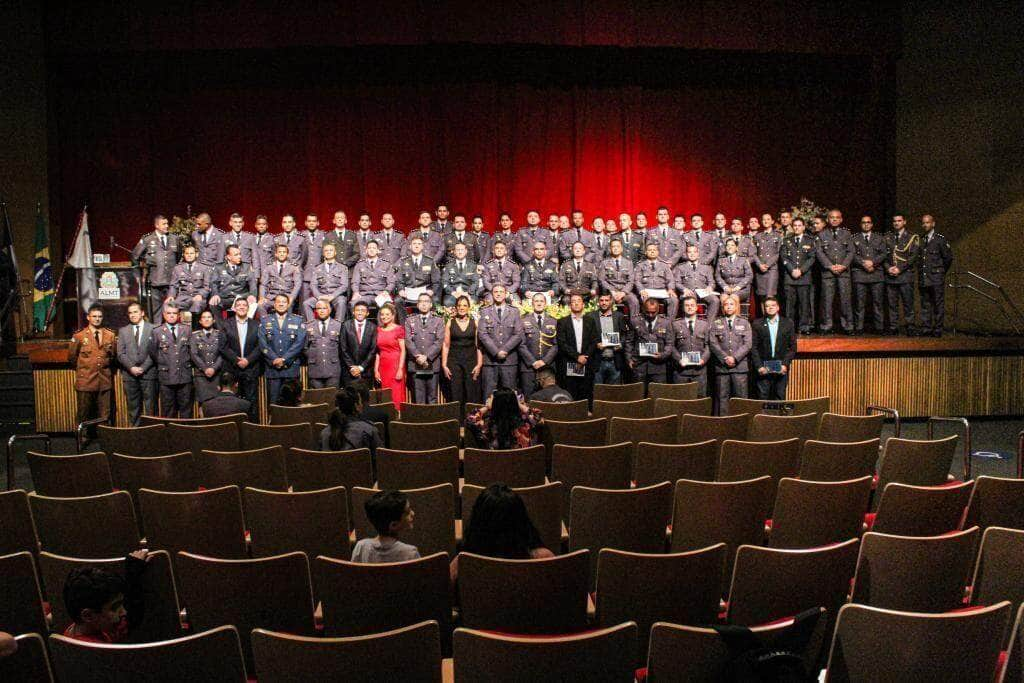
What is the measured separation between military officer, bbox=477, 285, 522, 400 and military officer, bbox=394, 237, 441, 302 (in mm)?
1264

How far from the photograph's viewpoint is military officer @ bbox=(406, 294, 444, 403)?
9.20m

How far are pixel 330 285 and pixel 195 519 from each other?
661 centimetres

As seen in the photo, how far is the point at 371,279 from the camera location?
33.6 ft

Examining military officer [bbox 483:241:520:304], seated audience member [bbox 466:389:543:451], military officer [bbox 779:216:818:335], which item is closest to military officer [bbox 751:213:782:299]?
military officer [bbox 779:216:818:335]

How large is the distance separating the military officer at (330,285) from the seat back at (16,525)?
625 centimetres

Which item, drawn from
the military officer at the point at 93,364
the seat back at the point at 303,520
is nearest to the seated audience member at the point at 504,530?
the seat back at the point at 303,520

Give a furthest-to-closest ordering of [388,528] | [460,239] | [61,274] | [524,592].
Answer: [61,274], [460,239], [388,528], [524,592]

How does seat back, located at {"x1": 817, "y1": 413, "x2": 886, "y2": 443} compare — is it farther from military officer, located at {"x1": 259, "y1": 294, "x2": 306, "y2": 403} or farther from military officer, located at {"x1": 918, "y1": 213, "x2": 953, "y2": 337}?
military officer, located at {"x1": 918, "y1": 213, "x2": 953, "y2": 337}

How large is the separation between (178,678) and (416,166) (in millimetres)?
12290

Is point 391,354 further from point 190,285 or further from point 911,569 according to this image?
point 911,569

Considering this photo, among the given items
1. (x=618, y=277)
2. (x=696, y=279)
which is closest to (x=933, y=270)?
(x=696, y=279)

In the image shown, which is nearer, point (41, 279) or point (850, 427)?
point (850, 427)

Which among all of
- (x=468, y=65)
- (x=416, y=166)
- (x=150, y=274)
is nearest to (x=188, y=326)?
(x=150, y=274)

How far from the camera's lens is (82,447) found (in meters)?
6.77
